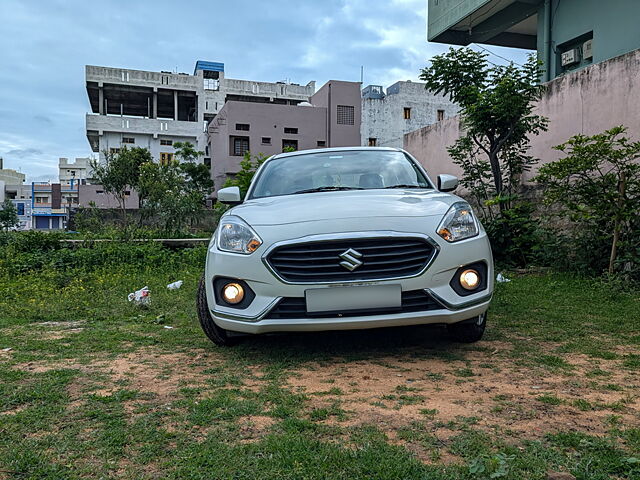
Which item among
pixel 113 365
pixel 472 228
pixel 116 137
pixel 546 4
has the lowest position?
pixel 113 365

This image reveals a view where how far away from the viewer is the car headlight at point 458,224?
322 centimetres

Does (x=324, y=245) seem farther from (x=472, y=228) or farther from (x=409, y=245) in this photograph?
(x=472, y=228)

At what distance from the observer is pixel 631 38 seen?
398 inches

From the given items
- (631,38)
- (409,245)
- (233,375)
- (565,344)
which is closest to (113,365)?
(233,375)

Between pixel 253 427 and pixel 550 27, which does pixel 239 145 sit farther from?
pixel 253 427

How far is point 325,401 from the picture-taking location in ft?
8.60

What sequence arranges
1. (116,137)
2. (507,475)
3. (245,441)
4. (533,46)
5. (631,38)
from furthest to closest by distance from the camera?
1. (116,137)
2. (533,46)
3. (631,38)
4. (245,441)
5. (507,475)

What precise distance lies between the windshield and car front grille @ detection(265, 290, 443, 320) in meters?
1.25

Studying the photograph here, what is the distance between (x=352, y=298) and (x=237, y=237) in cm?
81

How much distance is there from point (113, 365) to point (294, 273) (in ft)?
4.26

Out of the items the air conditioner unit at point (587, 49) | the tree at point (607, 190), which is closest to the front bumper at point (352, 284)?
the tree at point (607, 190)

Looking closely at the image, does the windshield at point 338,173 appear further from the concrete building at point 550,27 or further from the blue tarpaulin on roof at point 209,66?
the blue tarpaulin on roof at point 209,66

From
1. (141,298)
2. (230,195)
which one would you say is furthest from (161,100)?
(230,195)

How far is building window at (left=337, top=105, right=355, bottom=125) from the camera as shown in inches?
1502
